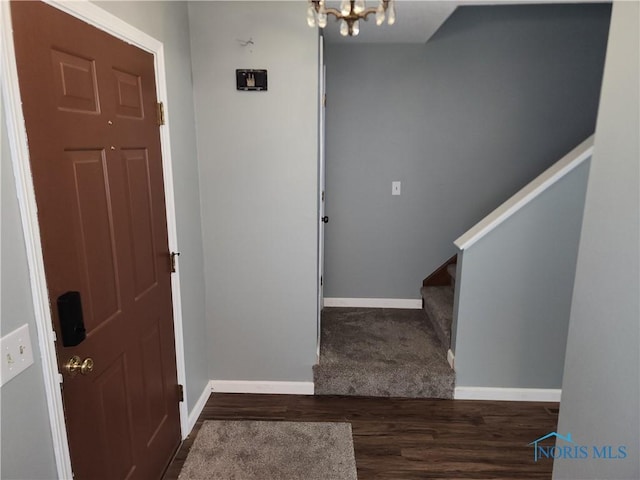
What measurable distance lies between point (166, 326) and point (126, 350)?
1.28 feet

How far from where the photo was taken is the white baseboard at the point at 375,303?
3.71 meters

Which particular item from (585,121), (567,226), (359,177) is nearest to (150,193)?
(359,177)

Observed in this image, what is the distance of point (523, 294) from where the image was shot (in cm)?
254

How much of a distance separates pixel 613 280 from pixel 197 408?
2.25m

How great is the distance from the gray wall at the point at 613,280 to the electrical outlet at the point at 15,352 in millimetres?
1595

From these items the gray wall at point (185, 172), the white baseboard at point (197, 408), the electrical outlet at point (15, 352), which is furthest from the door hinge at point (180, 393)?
the electrical outlet at point (15, 352)

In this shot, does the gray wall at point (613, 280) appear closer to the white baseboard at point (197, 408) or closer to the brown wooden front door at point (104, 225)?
the brown wooden front door at point (104, 225)

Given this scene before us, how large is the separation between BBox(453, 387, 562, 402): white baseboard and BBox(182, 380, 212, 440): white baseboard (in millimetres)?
1606

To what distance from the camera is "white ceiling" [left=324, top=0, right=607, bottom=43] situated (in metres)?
2.25

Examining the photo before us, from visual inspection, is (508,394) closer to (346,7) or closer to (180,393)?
(180,393)

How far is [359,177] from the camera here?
349 centimetres

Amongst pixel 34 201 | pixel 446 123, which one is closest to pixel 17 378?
pixel 34 201

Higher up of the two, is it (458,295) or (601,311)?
(601,311)

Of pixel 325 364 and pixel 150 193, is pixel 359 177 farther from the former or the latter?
pixel 150 193
